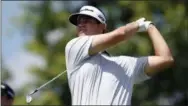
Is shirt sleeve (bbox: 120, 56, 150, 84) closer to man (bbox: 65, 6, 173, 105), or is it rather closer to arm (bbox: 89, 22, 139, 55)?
man (bbox: 65, 6, 173, 105)

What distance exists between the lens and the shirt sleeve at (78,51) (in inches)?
281

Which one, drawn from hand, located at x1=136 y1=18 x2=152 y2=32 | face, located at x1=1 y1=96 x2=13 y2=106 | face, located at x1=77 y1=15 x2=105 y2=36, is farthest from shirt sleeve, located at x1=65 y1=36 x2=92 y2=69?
face, located at x1=1 y1=96 x2=13 y2=106

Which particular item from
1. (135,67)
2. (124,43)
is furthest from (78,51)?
(124,43)

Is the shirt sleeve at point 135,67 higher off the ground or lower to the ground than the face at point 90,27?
lower

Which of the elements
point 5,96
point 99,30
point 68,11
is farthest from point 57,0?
point 99,30

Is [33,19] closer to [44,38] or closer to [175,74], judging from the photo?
[44,38]

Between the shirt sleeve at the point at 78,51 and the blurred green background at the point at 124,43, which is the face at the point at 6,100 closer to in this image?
the shirt sleeve at the point at 78,51

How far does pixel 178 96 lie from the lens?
23484 mm

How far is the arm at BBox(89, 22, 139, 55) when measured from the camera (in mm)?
7051

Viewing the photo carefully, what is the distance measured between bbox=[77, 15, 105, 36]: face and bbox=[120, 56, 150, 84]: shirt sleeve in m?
0.29

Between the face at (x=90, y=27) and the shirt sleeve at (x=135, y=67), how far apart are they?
295mm

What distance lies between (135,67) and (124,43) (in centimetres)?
1493

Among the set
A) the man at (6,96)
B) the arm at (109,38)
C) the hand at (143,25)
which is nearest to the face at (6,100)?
the man at (6,96)

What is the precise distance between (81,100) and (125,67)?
44 centimetres
